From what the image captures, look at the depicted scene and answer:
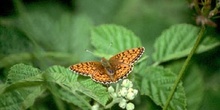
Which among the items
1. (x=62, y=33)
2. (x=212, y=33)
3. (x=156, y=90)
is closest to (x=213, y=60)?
(x=212, y=33)

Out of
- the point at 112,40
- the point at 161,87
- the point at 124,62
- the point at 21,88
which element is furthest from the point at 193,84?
→ the point at 21,88

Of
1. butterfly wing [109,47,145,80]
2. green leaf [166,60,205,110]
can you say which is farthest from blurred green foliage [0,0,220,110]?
butterfly wing [109,47,145,80]

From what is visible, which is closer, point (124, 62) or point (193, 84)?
point (124, 62)

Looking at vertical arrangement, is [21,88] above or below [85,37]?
below

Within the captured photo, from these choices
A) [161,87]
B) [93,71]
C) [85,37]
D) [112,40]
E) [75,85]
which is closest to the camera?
[75,85]

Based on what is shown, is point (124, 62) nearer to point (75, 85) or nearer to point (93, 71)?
point (93, 71)

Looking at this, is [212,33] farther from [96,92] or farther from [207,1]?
[96,92]

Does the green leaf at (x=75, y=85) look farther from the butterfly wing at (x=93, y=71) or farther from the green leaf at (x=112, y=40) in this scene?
the green leaf at (x=112, y=40)
